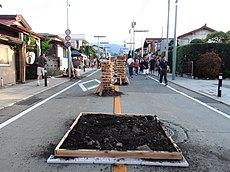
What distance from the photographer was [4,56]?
45.4 ft

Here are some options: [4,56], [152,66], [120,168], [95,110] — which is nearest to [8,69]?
[4,56]

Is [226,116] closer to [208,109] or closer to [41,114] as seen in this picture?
[208,109]

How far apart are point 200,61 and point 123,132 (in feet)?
59.2

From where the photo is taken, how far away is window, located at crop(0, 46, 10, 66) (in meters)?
13.5

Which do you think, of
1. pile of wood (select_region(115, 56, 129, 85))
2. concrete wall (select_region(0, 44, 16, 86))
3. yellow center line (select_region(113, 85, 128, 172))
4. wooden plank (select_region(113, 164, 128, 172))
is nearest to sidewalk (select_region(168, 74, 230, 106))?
pile of wood (select_region(115, 56, 129, 85))

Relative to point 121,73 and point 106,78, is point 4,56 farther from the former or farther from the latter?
point 121,73

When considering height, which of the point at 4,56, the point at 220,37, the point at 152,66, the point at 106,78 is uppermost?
the point at 220,37

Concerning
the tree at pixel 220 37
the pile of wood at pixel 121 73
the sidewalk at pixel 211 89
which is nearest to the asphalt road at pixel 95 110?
the sidewalk at pixel 211 89

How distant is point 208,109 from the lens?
27.2 ft

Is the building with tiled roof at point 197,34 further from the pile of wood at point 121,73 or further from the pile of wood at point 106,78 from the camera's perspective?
the pile of wood at point 106,78

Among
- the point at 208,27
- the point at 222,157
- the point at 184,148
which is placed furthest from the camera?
the point at 208,27

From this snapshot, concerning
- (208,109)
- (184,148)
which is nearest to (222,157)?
(184,148)

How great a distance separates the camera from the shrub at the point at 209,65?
802 inches

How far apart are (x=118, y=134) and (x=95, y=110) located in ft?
9.40
